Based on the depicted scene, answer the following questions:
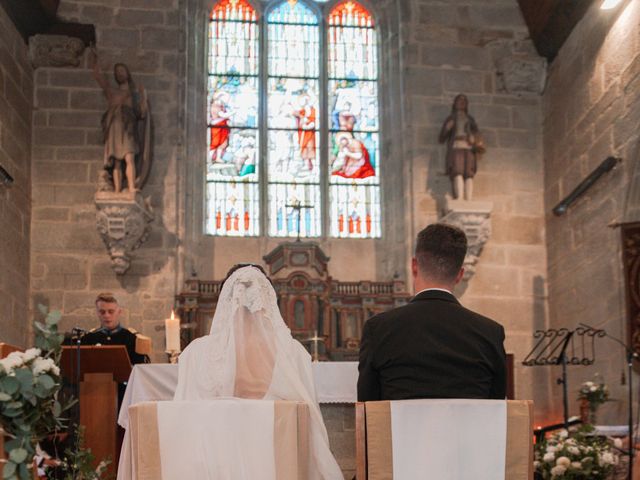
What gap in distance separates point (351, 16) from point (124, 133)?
3.39 meters

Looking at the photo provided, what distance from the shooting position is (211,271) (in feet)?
39.9

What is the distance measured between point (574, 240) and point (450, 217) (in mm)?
1359

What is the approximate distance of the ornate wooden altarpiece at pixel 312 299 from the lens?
11.4 meters

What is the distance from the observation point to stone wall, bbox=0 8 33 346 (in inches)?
421

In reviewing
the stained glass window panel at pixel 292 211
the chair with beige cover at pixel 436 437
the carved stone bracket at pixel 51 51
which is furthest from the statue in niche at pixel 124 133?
the chair with beige cover at pixel 436 437

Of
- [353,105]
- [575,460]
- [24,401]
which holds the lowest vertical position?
[575,460]

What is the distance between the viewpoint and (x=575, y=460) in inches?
267

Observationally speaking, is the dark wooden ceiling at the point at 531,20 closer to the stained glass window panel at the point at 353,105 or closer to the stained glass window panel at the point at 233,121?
the stained glass window panel at the point at 233,121

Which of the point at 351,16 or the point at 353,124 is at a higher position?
the point at 351,16

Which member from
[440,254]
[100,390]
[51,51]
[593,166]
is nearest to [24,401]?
[440,254]

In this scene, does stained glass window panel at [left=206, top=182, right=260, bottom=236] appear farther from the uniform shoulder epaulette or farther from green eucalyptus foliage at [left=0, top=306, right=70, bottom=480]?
green eucalyptus foliage at [left=0, top=306, right=70, bottom=480]

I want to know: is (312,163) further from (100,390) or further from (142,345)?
(100,390)

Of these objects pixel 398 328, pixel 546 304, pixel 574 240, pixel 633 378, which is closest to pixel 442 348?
pixel 398 328

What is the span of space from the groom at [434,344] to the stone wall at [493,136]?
8.07 metres
